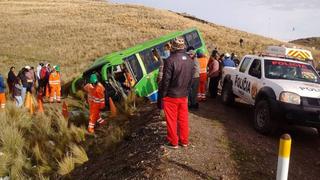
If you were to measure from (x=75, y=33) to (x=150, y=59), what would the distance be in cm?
3474

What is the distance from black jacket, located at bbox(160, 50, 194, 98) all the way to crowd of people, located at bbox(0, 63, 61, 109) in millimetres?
9142

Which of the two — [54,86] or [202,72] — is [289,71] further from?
[54,86]

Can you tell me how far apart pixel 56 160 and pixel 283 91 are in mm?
5113

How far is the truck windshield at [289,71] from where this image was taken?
1081 cm

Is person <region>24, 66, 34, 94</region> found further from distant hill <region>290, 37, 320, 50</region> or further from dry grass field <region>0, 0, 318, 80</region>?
distant hill <region>290, 37, 320, 50</region>

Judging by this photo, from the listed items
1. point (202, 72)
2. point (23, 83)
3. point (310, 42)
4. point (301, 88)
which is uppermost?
point (301, 88)

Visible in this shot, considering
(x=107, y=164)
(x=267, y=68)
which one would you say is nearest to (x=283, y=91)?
(x=267, y=68)

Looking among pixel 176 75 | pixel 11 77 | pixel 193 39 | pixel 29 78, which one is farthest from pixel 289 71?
pixel 11 77

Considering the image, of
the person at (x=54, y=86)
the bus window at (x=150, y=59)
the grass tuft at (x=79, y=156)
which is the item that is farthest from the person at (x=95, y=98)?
the person at (x=54, y=86)

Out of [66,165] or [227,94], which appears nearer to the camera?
[66,165]

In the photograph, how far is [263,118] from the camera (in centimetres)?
1007

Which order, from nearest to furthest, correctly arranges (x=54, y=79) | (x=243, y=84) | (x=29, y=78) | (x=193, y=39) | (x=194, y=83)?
(x=194, y=83) → (x=243, y=84) → (x=29, y=78) → (x=193, y=39) → (x=54, y=79)

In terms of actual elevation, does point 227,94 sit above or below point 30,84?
above

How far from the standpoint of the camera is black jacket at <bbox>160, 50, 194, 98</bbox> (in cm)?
777
